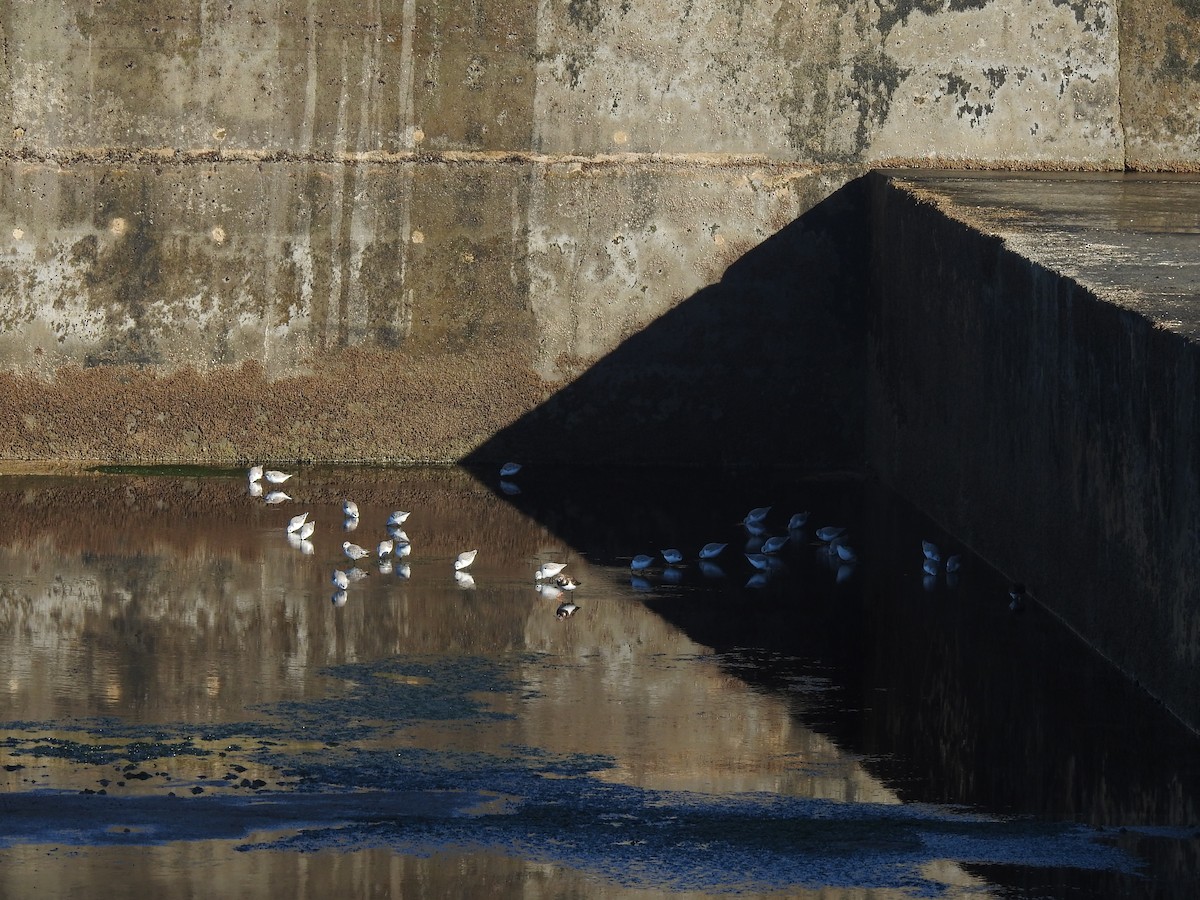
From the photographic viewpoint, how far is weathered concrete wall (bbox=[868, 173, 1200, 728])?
7.20 metres

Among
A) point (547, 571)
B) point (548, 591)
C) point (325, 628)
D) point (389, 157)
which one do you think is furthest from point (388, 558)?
point (389, 157)

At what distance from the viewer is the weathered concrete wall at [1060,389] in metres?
7.20

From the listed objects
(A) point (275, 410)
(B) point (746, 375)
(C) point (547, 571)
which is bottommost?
(C) point (547, 571)

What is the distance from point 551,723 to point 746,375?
626 cm

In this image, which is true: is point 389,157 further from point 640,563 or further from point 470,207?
point 640,563

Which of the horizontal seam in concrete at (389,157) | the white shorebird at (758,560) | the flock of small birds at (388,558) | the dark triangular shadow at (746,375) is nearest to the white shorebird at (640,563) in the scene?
the flock of small birds at (388,558)

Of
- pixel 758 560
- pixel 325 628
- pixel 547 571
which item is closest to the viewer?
pixel 325 628

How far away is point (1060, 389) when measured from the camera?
28.6ft

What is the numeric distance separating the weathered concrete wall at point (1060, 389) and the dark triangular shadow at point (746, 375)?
239mm

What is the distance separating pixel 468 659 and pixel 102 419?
5303mm

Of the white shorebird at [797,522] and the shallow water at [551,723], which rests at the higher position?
the white shorebird at [797,522]

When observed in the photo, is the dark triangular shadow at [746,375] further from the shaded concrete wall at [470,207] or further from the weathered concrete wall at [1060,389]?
the weathered concrete wall at [1060,389]

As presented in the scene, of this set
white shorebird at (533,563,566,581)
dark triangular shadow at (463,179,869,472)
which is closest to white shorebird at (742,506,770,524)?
white shorebird at (533,563,566,581)

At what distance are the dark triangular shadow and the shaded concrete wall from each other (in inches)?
0.8
